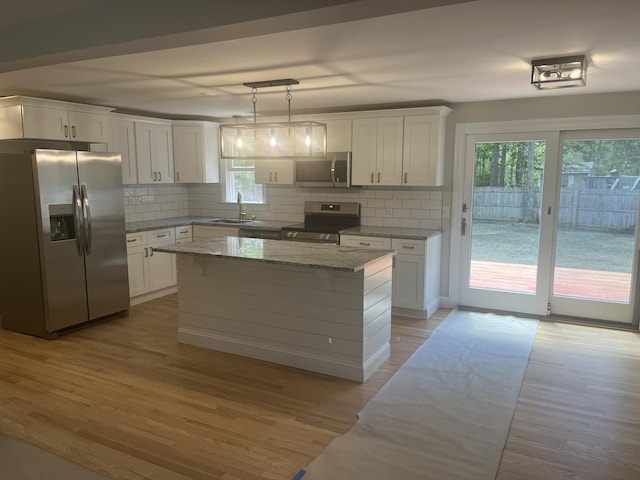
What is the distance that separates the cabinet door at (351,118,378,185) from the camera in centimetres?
535

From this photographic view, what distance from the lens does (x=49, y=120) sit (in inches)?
184

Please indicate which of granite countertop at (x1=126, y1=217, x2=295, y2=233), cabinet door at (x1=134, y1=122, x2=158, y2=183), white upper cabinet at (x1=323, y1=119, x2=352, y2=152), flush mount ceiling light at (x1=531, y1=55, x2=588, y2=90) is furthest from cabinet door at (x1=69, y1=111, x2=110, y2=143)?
flush mount ceiling light at (x1=531, y1=55, x2=588, y2=90)

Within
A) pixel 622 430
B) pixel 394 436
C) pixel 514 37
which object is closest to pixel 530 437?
pixel 622 430

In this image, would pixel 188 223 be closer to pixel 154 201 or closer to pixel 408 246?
pixel 154 201

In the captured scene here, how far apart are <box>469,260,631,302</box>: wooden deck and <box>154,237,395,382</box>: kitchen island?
6.17ft

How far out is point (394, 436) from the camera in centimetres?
283

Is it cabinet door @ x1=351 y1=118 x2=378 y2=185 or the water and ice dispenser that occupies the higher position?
cabinet door @ x1=351 y1=118 x2=378 y2=185

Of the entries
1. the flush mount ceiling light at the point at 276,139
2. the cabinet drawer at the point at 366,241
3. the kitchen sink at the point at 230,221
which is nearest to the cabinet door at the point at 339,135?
the cabinet drawer at the point at 366,241

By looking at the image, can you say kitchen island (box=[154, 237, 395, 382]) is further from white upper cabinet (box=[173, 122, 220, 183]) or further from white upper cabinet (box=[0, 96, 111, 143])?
white upper cabinet (box=[173, 122, 220, 183])

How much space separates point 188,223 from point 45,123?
6.80 ft

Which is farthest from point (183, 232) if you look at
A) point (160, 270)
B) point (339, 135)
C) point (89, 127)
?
point (339, 135)

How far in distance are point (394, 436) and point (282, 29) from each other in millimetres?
2335

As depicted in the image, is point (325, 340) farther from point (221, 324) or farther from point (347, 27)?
point (347, 27)

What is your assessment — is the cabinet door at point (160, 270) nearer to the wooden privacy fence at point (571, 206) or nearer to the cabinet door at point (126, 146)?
the cabinet door at point (126, 146)
